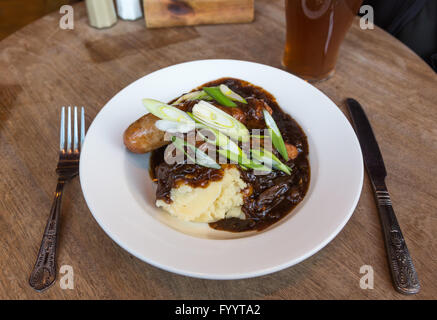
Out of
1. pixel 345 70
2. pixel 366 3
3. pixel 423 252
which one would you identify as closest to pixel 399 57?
pixel 345 70

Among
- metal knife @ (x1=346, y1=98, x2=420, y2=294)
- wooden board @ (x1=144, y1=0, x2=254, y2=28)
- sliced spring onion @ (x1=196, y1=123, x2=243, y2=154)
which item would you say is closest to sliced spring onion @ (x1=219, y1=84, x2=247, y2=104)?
sliced spring onion @ (x1=196, y1=123, x2=243, y2=154)

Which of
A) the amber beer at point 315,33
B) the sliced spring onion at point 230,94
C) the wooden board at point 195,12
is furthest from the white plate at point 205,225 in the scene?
the wooden board at point 195,12

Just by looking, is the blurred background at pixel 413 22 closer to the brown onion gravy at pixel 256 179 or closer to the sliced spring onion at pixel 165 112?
the brown onion gravy at pixel 256 179

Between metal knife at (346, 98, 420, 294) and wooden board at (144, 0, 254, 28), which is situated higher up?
wooden board at (144, 0, 254, 28)

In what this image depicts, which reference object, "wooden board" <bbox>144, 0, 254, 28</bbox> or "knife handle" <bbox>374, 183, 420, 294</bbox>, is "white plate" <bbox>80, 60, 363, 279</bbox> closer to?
"knife handle" <bbox>374, 183, 420, 294</bbox>
